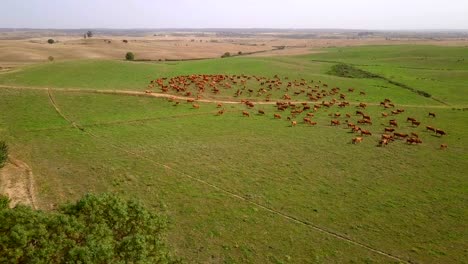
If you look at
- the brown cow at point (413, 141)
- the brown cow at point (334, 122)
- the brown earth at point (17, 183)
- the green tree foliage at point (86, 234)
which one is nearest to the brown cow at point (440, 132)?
the brown cow at point (413, 141)

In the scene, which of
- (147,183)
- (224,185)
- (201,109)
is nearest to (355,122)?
(201,109)

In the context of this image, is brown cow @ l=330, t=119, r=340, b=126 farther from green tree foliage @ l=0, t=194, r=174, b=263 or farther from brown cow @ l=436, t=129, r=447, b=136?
green tree foliage @ l=0, t=194, r=174, b=263

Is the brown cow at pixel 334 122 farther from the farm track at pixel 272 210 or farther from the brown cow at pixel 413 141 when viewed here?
the farm track at pixel 272 210

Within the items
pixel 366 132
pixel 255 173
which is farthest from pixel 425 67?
pixel 255 173

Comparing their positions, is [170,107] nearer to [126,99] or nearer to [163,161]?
[126,99]

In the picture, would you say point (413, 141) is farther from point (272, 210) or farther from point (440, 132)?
point (272, 210)

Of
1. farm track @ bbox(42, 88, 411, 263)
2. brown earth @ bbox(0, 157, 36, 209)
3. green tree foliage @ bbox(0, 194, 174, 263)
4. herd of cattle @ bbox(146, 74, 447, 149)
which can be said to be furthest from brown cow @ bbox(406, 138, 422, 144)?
brown earth @ bbox(0, 157, 36, 209)
